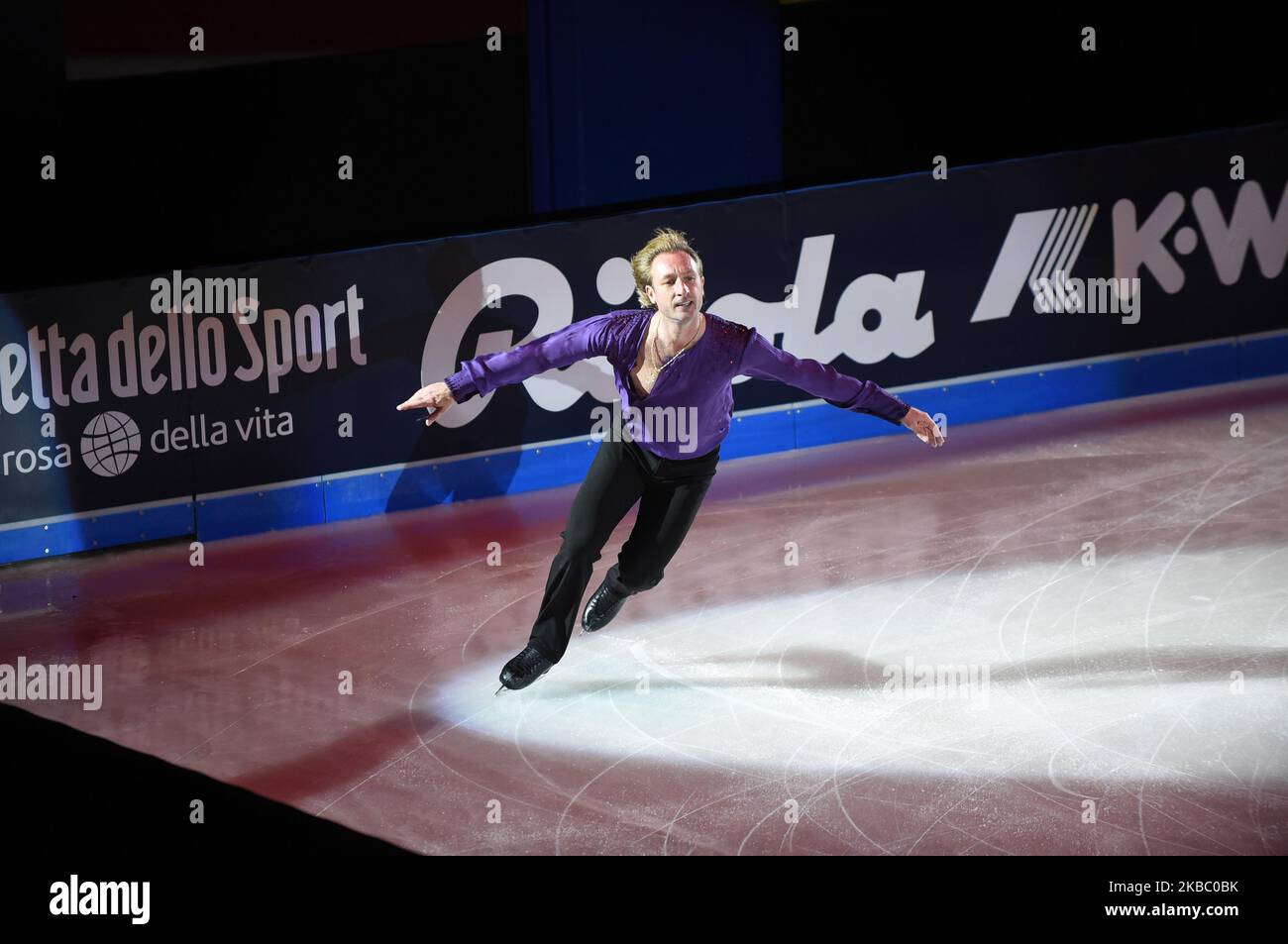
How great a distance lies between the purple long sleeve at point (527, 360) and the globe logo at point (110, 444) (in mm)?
3614

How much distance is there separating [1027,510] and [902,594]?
1.48 metres

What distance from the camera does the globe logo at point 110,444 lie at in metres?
9.43

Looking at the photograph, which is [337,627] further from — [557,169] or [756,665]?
[557,169]

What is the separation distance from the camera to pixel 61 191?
35.3 ft

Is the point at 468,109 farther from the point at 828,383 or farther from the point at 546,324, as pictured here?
the point at 828,383

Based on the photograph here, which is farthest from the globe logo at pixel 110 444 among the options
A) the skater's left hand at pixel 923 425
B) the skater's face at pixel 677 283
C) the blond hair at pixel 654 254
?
the skater's left hand at pixel 923 425

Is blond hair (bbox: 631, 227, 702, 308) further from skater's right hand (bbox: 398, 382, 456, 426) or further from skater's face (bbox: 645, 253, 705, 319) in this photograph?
skater's right hand (bbox: 398, 382, 456, 426)

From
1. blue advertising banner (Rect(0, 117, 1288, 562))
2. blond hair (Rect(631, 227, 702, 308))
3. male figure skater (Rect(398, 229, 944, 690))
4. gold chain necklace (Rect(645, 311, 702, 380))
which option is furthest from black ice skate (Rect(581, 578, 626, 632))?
blue advertising banner (Rect(0, 117, 1288, 562))

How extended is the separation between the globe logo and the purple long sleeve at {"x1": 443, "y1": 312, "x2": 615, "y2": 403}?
11.9 ft

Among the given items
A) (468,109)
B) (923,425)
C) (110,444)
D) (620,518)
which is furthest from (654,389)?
(468,109)

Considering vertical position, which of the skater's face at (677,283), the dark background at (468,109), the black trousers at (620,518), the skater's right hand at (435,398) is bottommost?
the black trousers at (620,518)

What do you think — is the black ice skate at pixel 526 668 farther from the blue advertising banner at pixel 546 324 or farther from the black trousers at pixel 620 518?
the blue advertising banner at pixel 546 324
